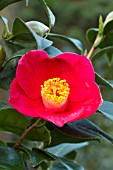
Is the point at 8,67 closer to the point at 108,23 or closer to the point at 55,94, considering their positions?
the point at 55,94

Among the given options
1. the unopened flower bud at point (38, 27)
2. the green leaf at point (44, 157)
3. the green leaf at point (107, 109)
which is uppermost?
the unopened flower bud at point (38, 27)

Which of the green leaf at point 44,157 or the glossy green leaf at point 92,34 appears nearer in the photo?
the green leaf at point 44,157

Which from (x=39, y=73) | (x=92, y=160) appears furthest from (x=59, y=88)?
(x=92, y=160)

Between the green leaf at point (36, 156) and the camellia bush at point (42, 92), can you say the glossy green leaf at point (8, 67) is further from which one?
the green leaf at point (36, 156)

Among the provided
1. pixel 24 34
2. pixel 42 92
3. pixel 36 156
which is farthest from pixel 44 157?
pixel 24 34

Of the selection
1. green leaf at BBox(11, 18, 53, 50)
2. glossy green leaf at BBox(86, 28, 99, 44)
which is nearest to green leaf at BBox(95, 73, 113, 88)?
green leaf at BBox(11, 18, 53, 50)

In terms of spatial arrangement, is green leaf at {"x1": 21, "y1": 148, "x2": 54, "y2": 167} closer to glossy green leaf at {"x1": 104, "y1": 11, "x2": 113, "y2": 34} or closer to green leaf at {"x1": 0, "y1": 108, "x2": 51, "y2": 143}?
green leaf at {"x1": 0, "y1": 108, "x2": 51, "y2": 143}

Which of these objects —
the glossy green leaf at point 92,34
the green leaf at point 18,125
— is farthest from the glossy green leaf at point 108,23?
the green leaf at point 18,125

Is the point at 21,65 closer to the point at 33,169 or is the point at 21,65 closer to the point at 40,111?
the point at 40,111
